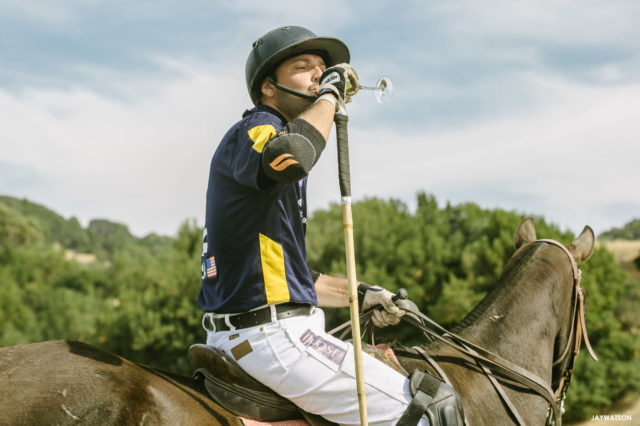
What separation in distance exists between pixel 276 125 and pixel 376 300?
4.79 ft

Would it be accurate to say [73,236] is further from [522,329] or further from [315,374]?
[315,374]

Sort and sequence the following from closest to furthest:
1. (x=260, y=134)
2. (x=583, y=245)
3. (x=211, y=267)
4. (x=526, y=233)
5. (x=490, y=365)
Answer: (x=260, y=134) → (x=211, y=267) → (x=490, y=365) → (x=583, y=245) → (x=526, y=233)

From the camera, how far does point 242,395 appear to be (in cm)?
301

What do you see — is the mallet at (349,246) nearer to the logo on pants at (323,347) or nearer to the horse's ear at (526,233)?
the logo on pants at (323,347)

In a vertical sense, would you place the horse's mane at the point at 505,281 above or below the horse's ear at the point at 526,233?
below

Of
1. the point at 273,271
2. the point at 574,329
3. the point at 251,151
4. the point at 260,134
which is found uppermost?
the point at 260,134

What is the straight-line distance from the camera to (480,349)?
3.78 m

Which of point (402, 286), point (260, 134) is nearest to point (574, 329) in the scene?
point (260, 134)

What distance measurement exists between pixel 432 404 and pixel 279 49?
92.4 inches

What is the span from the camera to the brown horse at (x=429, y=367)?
8.16 ft

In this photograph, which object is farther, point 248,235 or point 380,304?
point 380,304

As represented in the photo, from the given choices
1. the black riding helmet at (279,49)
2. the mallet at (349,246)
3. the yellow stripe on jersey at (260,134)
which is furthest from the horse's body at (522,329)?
the black riding helmet at (279,49)

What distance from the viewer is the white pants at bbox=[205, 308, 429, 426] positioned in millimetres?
2922

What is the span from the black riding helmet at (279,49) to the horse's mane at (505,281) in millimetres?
2238
